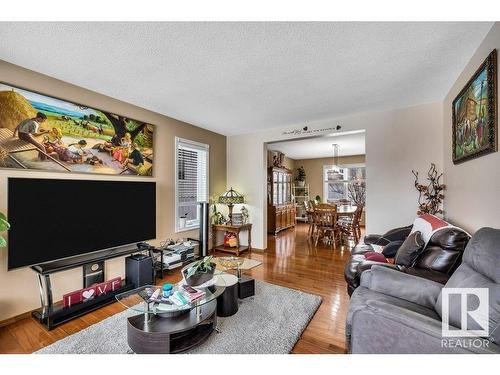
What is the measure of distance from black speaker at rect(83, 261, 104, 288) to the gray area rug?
683mm

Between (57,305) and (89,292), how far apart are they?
301 mm

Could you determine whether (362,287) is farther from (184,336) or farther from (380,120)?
(380,120)

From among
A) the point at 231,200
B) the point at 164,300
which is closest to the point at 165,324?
the point at 164,300

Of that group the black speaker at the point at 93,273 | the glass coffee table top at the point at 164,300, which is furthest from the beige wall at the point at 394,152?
the black speaker at the point at 93,273

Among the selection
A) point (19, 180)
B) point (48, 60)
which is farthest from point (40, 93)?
point (19, 180)

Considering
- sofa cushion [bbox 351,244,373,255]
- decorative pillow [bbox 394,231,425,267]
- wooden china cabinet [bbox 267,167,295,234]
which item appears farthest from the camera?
wooden china cabinet [bbox 267,167,295,234]

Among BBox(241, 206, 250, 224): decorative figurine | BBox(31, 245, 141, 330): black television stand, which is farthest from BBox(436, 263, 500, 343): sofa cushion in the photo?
BBox(241, 206, 250, 224): decorative figurine

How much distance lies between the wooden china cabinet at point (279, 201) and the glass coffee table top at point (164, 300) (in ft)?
14.7

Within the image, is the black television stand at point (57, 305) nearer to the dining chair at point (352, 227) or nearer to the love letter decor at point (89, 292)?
the love letter decor at point (89, 292)

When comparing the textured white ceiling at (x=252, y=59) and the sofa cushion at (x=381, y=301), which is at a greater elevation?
the textured white ceiling at (x=252, y=59)

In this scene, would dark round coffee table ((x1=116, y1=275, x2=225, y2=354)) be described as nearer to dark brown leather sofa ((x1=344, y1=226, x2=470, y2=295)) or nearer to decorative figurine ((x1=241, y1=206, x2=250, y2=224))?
dark brown leather sofa ((x1=344, y1=226, x2=470, y2=295))

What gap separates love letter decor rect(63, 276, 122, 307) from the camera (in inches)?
91.1

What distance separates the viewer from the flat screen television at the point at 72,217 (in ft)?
7.00

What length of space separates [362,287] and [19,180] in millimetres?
3172
